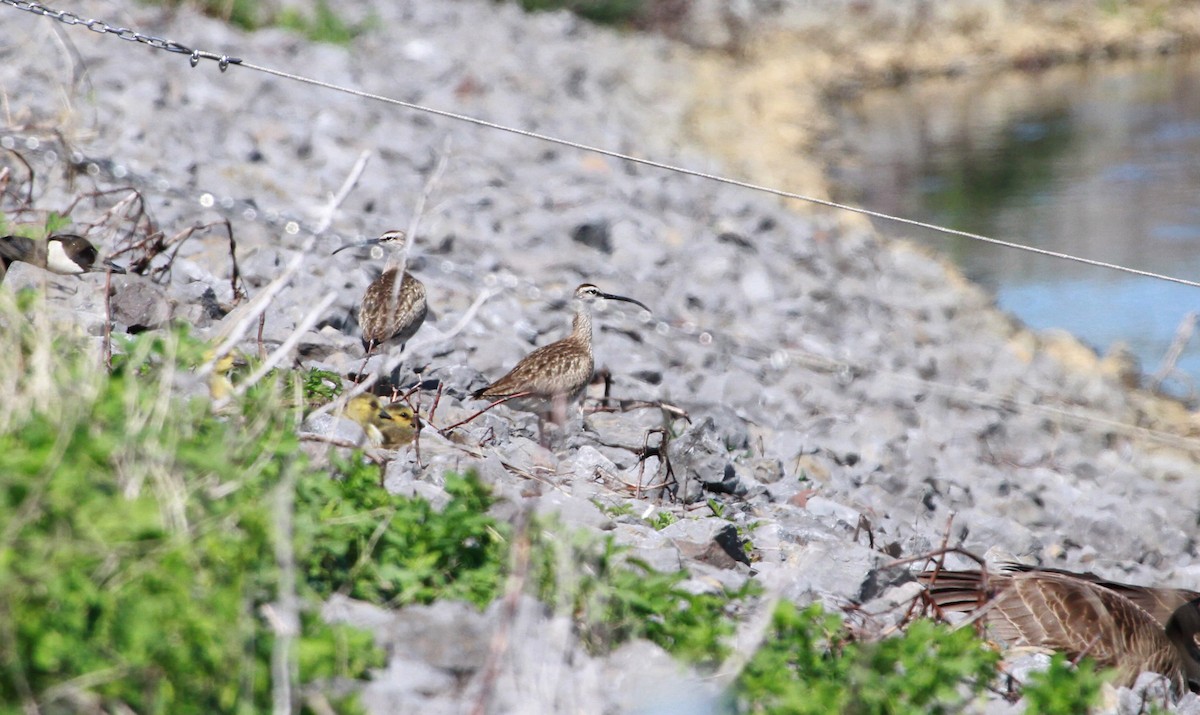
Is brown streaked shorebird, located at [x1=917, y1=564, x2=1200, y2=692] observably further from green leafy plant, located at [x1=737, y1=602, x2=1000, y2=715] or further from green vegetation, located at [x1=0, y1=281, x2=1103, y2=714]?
green leafy plant, located at [x1=737, y1=602, x2=1000, y2=715]

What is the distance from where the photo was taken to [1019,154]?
20.8 meters

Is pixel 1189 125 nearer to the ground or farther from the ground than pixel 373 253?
farther from the ground

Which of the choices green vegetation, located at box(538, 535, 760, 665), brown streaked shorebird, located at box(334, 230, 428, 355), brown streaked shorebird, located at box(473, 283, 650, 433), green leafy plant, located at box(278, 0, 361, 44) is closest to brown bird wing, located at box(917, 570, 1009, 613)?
green vegetation, located at box(538, 535, 760, 665)

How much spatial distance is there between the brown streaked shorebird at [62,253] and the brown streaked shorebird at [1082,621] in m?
3.56

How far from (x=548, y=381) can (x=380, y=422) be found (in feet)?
3.77

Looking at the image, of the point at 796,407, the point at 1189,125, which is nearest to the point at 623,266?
the point at 796,407

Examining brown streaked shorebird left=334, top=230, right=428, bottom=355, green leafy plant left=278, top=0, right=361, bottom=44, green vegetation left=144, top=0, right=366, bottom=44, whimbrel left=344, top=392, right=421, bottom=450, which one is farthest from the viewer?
green leafy plant left=278, top=0, right=361, bottom=44

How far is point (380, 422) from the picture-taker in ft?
16.0

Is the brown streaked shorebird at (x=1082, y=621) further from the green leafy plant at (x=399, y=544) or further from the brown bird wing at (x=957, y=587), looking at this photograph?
the green leafy plant at (x=399, y=544)

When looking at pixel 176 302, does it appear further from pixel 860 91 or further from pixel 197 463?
pixel 860 91

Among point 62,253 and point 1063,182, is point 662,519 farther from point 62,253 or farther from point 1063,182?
point 1063,182

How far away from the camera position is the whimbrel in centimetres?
479

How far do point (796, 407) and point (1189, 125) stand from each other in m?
17.0

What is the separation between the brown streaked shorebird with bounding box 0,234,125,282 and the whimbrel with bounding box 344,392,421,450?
4.74ft
